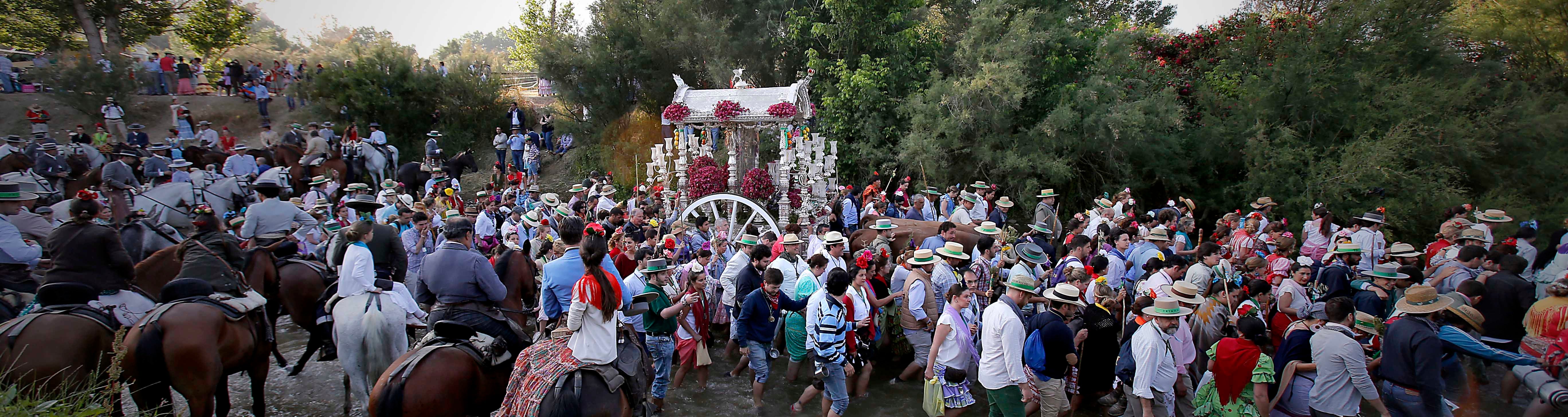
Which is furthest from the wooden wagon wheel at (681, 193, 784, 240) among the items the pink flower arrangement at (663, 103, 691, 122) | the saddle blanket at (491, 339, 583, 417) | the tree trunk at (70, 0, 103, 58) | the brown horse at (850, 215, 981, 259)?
the tree trunk at (70, 0, 103, 58)

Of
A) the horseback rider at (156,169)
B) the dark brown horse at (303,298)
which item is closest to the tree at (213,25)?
the horseback rider at (156,169)

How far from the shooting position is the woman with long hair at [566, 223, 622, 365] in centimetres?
422

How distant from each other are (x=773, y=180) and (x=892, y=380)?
4.53 meters

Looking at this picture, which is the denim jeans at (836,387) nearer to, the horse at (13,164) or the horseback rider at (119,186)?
the horseback rider at (119,186)

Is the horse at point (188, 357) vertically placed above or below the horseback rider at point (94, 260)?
below

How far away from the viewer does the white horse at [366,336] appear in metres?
5.48

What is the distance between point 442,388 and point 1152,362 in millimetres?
4497

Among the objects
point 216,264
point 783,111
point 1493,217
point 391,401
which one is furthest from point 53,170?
point 1493,217

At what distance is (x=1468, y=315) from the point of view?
5422 millimetres

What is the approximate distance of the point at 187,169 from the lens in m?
12.5

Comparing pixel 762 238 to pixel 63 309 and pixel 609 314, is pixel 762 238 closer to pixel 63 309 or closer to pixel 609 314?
pixel 609 314

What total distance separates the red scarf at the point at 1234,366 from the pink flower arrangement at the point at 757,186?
604 cm

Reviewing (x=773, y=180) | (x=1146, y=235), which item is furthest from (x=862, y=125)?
(x=1146, y=235)

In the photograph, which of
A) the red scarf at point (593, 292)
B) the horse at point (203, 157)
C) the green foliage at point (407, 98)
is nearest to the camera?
the red scarf at point (593, 292)
